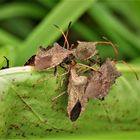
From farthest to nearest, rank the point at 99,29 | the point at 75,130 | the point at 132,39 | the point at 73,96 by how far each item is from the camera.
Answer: the point at 99,29 < the point at 132,39 < the point at 75,130 < the point at 73,96

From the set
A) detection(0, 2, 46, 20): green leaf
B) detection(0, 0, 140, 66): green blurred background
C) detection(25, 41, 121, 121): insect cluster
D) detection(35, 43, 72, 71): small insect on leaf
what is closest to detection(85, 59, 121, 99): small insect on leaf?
detection(25, 41, 121, 121): insect cluster

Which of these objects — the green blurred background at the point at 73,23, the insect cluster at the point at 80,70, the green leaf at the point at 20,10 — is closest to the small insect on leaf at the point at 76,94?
the insect cluster at the point at 80,70

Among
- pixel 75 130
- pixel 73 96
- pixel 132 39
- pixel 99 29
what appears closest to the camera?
pixel 73 96

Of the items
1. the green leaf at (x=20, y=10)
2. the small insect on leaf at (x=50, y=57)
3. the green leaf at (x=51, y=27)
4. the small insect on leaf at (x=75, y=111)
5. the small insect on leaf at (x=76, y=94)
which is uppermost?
the green leaf at (x=20, y=10)

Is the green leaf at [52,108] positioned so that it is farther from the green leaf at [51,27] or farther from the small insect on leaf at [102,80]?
the green leaf at [51,27]

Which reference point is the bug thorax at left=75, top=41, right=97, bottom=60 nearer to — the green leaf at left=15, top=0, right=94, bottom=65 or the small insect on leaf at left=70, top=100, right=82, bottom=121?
the small insect on leaf at left=70, top=100, right=82, bottom=121

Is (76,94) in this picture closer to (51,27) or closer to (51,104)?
(51,104)

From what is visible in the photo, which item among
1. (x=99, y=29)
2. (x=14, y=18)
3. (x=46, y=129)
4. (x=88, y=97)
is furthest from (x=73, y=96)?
(x=14, y=18)

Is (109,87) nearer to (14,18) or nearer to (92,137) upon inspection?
(92,137)
